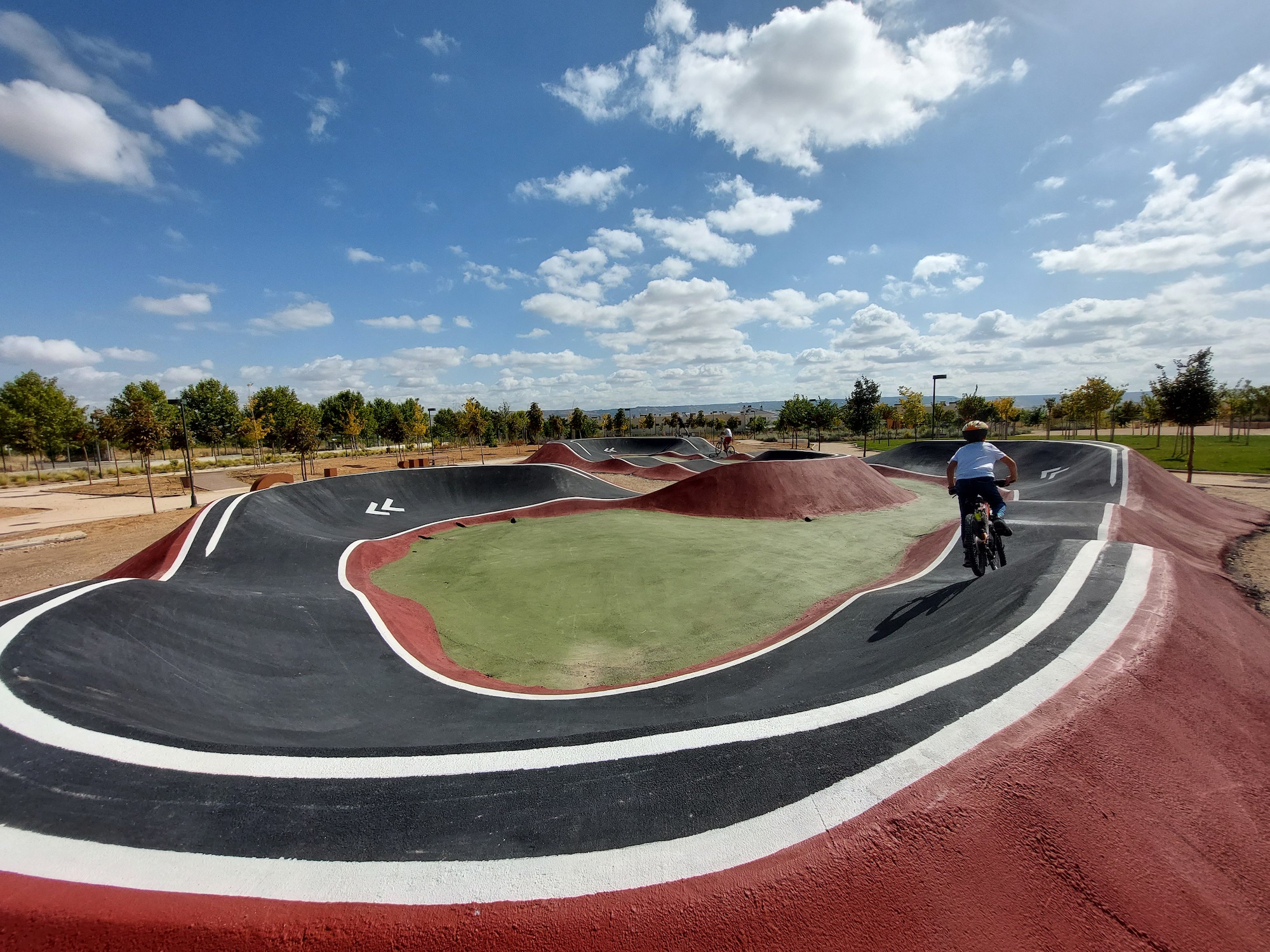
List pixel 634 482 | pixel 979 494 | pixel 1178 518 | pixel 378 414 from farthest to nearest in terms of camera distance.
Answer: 1. pixel 378 414
2. pixel 634 482
3. pixel 1178 518
4. pixel 979 494

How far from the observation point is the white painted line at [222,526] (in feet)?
35.2

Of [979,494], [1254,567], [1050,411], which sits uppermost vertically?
[1050,411]

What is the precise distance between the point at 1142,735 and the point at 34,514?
1464 inches

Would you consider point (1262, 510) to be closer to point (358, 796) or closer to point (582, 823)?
point (582, 823)

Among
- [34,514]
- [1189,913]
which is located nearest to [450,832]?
[1189,913]

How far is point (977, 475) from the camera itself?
227 inches

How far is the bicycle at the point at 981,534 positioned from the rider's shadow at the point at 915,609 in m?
0.32

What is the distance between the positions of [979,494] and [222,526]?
1565cm

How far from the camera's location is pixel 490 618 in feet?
28.6

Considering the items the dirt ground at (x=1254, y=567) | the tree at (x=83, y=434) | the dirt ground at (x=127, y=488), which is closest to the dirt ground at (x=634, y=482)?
the dirt ground at (x=1254, y=567)

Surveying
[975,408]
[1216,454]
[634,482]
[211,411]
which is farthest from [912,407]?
[211,411]

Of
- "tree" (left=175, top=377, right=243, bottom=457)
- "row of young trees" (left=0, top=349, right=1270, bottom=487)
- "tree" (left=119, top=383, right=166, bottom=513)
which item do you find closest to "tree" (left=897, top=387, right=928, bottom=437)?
"row of young trees" (left=0, top=349, right=1270, bottom=487)

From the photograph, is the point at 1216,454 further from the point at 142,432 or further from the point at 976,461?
→ the point at 142,432

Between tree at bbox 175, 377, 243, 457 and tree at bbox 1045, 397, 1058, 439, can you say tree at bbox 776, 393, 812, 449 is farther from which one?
tree at bbox 175, 377, 243, 457
